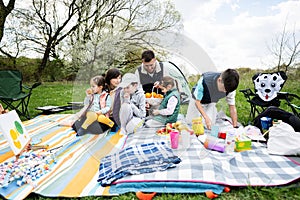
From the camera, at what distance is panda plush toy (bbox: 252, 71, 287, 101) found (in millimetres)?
3070

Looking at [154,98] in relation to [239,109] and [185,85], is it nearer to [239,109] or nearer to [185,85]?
[185,85]

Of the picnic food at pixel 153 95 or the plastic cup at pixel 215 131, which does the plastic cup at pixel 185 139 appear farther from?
the picnic food at pixel 153 95

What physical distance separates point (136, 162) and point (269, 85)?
207cm

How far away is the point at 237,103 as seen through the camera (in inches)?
169

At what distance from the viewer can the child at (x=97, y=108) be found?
267cm

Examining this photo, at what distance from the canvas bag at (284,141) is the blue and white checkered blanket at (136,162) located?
841 mm

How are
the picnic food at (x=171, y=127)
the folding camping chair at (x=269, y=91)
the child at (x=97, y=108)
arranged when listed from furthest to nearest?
the folding camping chair at (x=269, y=91) < the child at (x=97, y=108) < the picnic food at (x=171, y=127)

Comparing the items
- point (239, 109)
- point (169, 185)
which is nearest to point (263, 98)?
point (239, 109)

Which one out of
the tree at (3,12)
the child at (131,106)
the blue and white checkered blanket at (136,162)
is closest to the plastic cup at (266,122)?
the blue and white checkered blanket at (136,162)

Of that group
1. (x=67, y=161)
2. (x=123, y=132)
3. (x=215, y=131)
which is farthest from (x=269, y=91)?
(x=67, y=161)

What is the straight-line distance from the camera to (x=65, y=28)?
18.1ft

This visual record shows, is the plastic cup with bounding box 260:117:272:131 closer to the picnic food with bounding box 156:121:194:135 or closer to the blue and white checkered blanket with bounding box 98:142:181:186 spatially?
the picnic food with bounding box 156:121:194:135

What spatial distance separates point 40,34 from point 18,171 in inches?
204

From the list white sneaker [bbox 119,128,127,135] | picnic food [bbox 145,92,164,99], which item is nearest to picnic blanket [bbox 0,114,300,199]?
white sneaker [bbox 119,128,127,135]
